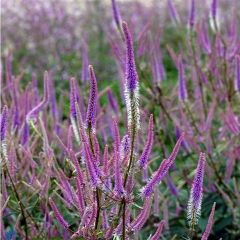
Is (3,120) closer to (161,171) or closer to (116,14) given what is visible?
(161,171)

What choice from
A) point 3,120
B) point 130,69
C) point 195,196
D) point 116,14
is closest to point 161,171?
point 195,196

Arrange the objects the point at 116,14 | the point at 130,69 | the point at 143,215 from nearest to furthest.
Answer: the point at 130,69
the point at 143,215
the point at 116,14

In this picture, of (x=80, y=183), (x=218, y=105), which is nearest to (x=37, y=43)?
(x=218, y=105)

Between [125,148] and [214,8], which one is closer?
[125,148]

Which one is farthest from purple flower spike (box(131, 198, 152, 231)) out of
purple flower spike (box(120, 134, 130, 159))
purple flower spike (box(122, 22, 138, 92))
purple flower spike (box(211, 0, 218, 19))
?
purple flower spike (box(211, 0, 218, 19))

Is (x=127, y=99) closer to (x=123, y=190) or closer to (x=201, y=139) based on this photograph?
(x=123, y=190)

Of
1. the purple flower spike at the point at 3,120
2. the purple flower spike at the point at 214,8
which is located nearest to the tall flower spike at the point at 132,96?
the purple flower spike at the point at 3,120

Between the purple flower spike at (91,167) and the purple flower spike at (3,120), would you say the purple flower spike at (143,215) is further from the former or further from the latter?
the purple flower spike at (3,120)
